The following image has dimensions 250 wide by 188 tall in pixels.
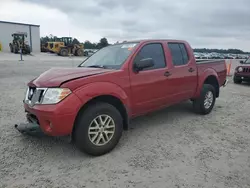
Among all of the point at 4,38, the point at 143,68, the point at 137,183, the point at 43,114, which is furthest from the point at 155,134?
the point at 4,38

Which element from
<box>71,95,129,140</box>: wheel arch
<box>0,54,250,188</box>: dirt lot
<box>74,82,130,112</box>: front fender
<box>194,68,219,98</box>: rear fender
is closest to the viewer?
<box>0,54,250,188</box>: dirt lot

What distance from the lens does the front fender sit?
10.1 ft

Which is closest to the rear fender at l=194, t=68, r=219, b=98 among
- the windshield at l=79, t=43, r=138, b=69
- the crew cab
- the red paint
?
the red paint

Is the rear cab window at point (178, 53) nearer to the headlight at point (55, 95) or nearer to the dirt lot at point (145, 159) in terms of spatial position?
the dirt lot at point (145, 159)

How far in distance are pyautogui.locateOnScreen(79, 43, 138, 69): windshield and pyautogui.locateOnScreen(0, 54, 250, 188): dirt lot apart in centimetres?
136

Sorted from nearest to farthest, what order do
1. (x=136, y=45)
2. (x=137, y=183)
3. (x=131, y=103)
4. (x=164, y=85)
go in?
1. (x=137, y=183)
2. (x=131, y=103)
3. (x=136, y=45)
4. (x=164, y=85)

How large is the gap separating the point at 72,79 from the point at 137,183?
5.40 feet

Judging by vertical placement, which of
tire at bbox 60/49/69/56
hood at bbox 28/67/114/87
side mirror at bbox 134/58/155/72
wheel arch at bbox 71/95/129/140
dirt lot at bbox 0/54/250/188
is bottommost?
dirt lot at bbox 0/54/250/188

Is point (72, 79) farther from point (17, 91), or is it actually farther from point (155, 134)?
point (17, 91)

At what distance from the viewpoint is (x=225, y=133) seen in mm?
4297

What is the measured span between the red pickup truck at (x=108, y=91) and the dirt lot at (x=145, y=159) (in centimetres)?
35

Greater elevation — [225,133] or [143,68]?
[143,68]

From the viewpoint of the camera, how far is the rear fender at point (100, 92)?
3080 millimetres

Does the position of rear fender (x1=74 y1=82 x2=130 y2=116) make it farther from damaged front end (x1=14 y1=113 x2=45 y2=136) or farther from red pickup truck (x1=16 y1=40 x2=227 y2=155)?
damaged front end (x1=14 y1=113 x2=45 y2=136)
